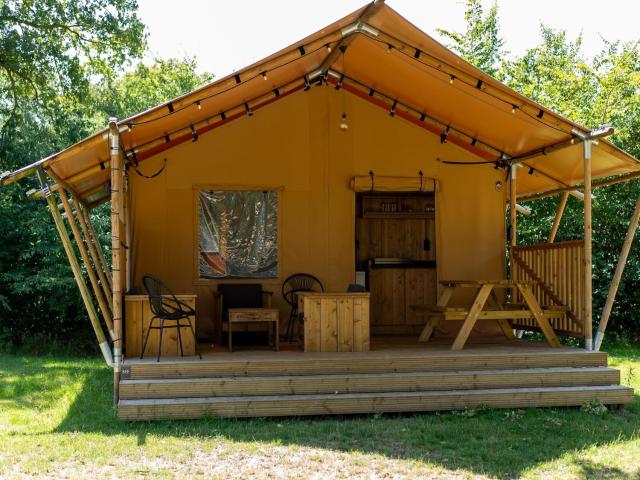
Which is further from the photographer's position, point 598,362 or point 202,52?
point 202,52

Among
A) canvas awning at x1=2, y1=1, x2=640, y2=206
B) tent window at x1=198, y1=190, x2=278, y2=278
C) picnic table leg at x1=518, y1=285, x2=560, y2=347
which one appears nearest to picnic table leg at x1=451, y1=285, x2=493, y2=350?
picnic table leg at x1=518, y1=285, x2=560, y2=347

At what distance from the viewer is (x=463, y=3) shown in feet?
57.2

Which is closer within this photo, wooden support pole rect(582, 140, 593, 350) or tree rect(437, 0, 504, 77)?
wooden support pole rect(582, 140, 593, 350)

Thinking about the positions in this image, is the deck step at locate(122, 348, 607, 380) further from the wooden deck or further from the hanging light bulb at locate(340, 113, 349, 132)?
the hanging light bulb at locate(340, 113, 349, 132)

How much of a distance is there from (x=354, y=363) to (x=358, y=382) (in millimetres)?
208

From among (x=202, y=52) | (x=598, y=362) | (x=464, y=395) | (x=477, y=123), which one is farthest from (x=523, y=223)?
(x=202, y=52)

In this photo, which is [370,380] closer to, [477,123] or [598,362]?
[598,362]

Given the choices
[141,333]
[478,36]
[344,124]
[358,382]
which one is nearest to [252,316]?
[141,333]

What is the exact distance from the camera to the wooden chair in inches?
302

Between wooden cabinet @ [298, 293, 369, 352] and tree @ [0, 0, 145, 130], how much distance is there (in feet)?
24.5

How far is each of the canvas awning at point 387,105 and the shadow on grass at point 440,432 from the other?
7.56 feet

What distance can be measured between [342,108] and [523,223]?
4.42 m

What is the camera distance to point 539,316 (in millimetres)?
7027

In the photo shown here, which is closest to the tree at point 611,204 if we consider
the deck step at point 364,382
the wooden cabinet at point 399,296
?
the wooden cabinet at point 399,296
